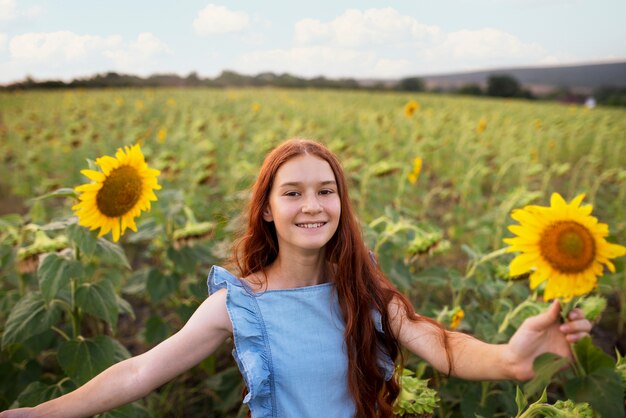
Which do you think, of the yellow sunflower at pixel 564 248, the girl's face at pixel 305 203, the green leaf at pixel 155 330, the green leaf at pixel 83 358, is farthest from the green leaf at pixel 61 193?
the yellow sunflower at pixel 564 248

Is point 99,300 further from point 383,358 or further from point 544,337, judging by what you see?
point 544,337

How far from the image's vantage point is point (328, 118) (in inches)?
383

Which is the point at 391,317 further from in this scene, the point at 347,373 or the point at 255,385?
the point at 255,385

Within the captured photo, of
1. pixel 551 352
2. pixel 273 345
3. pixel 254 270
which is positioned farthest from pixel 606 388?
pixel 254 270

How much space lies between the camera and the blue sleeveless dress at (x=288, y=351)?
126cm

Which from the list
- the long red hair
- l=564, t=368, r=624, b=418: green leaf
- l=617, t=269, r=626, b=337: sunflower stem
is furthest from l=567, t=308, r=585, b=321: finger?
l=617, t=269, r=626, b=337: sunflower stem

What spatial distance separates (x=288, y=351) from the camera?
4.15 feet

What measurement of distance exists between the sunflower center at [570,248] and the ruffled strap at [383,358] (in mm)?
497

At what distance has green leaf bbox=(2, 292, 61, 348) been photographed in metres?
1.58

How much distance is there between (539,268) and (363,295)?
483 mm

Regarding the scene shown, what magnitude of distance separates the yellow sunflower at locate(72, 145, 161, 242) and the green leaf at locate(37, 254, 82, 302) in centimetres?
12

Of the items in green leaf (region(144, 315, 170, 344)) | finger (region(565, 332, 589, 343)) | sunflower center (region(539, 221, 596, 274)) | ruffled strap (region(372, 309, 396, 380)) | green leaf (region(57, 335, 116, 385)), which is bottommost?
green leaf (region(144, 315, 170, 344))

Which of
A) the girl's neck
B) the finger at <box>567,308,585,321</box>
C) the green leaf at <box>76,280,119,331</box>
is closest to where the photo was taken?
the finger at <box>567,308,585,321</box>

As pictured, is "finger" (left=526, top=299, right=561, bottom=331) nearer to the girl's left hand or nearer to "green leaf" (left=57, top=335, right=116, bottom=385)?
the girl's left hand
